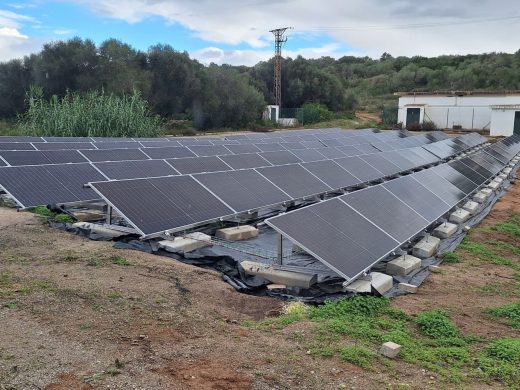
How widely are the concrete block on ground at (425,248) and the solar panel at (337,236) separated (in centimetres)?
136

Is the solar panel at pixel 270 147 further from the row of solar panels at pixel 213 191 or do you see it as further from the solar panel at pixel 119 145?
the row of solar panels at pixel 213 191

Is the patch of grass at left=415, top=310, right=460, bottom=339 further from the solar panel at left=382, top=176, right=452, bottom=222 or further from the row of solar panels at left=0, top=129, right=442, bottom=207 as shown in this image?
the row of solar panels at left=0, top=129, right=442, bottom=207

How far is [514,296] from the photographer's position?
855 cm

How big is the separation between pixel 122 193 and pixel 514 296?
7.80 m

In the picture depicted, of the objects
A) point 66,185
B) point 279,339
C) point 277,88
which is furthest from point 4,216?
point 277,88

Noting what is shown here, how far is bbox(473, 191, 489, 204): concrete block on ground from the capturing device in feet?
56.3

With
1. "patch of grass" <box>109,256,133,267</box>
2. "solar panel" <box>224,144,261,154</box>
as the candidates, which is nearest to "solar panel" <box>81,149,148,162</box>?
"solar panel" <box>224,144,261,154</box>

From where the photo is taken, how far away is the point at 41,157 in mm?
16734

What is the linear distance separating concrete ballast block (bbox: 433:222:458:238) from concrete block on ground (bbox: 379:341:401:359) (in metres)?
7.19

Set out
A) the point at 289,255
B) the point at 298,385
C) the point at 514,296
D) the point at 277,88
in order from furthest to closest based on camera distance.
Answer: the point at 277,88 < the point at 289,255 < the point at 514,296 < the point at 298,385

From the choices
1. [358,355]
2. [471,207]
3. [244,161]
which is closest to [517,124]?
[471,207]

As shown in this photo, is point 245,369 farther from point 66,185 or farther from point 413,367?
point 66,185

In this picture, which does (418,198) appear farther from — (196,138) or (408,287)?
(196,138)

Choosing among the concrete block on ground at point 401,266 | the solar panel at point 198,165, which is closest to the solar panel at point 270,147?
the solar panel at point 198,165
